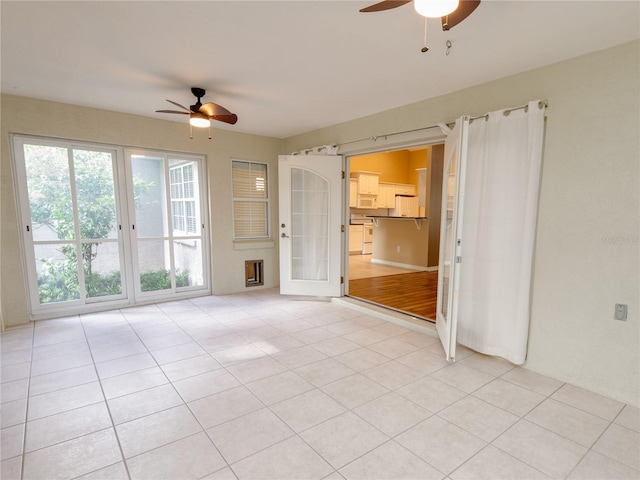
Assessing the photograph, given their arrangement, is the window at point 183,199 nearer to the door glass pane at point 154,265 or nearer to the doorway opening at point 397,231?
the door glass pane at point 154,265

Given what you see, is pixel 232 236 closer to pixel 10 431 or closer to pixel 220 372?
pixel 220 372

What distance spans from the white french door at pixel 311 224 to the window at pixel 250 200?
0.76 metres

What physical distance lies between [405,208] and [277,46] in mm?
7716

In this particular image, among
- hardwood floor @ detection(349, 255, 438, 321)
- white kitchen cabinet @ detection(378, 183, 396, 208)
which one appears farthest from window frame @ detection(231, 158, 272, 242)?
white kitchen cabinet @ detection(378, 183, 396, 208)

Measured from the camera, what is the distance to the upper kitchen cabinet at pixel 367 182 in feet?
27.8

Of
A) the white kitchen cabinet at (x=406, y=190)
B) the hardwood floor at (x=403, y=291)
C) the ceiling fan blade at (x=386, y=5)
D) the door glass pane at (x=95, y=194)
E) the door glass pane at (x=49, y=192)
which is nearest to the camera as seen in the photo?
the ceiling fan blade at (x=386, y=5)

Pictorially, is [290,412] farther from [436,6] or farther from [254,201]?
[254,201]

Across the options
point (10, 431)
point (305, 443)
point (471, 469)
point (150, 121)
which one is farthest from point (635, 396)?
point (150, 121)

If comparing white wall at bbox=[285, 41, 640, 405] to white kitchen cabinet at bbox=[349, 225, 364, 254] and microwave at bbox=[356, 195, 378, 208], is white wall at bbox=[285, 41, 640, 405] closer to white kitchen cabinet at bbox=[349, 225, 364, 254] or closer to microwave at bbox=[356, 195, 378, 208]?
microwave at bbox=[356, 195, 378, 208]

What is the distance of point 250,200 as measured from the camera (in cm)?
533

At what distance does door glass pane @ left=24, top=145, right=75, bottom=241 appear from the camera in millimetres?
3684

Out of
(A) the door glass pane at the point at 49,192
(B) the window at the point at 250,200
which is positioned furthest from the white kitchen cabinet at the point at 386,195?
(A) the door glass pane at the point at 49,192

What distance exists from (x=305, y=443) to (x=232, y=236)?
3.77 metres

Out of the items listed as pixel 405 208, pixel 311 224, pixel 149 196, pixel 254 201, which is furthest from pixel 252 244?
pixel 405 208
